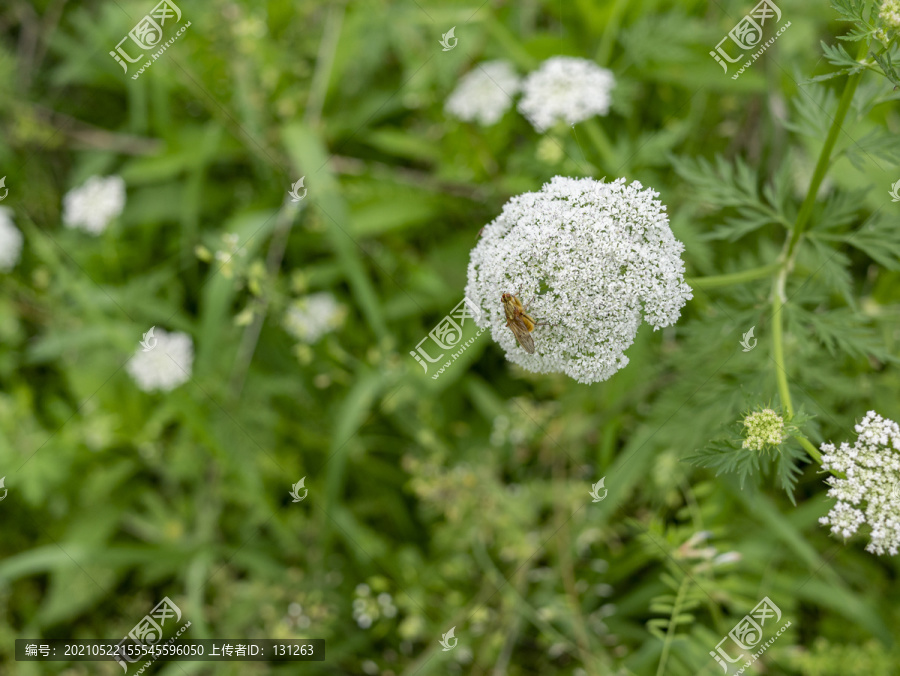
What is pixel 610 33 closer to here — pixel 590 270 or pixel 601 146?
pixel 601 146

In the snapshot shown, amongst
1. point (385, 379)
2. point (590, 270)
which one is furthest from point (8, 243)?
point (590, 270)

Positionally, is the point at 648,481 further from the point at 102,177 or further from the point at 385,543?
the point at 102,177

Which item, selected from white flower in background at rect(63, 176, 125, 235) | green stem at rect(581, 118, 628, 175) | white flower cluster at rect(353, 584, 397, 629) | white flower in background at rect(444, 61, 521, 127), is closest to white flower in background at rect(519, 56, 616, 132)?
green stem at rect(581, 118, 628, 175)

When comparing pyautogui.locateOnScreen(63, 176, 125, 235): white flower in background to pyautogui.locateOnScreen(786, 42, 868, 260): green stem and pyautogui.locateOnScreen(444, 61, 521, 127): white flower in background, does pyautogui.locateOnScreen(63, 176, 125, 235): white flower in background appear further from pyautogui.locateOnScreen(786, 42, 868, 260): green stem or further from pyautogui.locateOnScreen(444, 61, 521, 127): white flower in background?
pyautogui.locateOnScreen(786, 42, 868, 260): green stem

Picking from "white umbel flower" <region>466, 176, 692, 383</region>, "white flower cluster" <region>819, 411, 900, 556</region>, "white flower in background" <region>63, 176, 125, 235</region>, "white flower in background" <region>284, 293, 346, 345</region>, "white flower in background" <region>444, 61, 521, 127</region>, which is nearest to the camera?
"white flower cluster" <region>819, 411, 900, 556</region>

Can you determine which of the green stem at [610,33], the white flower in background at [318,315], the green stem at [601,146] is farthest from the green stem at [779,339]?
the white flower in background at [318,315]

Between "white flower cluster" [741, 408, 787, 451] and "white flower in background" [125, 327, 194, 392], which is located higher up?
"white flower in background" [125, 327, 194, 392]

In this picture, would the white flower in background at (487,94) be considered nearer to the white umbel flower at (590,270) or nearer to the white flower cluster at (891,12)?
the white umbel flower at (590,270)
